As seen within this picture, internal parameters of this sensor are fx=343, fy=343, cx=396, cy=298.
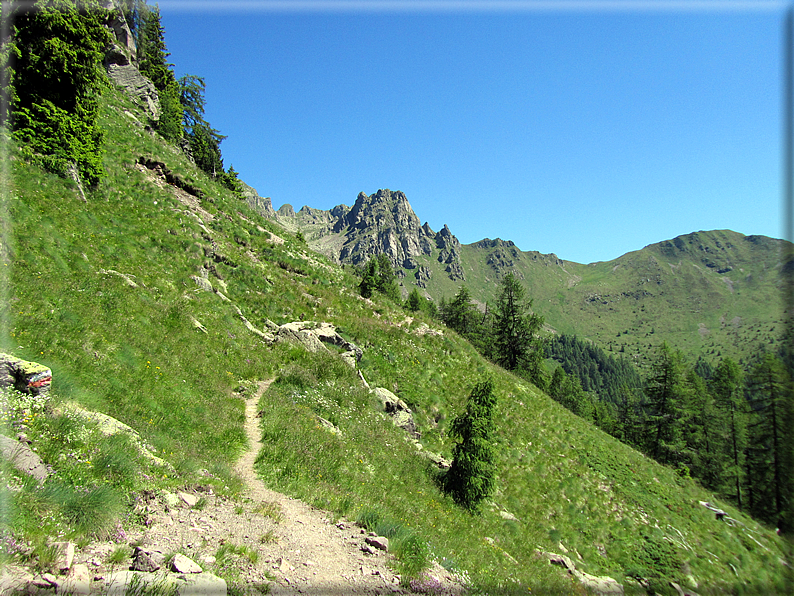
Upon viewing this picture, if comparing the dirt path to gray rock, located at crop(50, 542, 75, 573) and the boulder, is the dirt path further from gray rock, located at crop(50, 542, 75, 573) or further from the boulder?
the boulder

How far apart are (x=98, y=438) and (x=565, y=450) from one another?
79.5 feet

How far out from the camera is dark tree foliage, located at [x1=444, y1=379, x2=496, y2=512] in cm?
1355

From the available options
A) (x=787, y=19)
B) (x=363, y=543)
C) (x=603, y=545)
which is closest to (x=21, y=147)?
(x=363, y=543)

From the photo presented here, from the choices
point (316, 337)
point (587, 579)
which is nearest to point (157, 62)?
point (316, 337)

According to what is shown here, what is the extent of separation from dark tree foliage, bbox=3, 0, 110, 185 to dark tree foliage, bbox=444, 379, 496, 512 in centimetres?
2272

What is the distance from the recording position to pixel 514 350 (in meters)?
45.7

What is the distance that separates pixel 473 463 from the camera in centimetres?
1352

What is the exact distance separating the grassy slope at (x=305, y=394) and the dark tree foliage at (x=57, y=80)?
2.16 metres

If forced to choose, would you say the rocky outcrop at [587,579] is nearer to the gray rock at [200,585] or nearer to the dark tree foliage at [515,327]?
the gray rock at [200,585]

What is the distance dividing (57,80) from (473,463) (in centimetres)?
2730

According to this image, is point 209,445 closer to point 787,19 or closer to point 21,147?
point 787,19

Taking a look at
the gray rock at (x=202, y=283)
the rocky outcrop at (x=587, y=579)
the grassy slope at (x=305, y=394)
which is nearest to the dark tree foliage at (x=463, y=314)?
the grassy slope at (x=305, y=394)

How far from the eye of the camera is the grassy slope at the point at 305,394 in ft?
30.0

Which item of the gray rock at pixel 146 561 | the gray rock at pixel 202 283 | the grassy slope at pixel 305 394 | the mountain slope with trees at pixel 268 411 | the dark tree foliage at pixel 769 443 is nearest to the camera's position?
the gray rock at pixel 146 561
